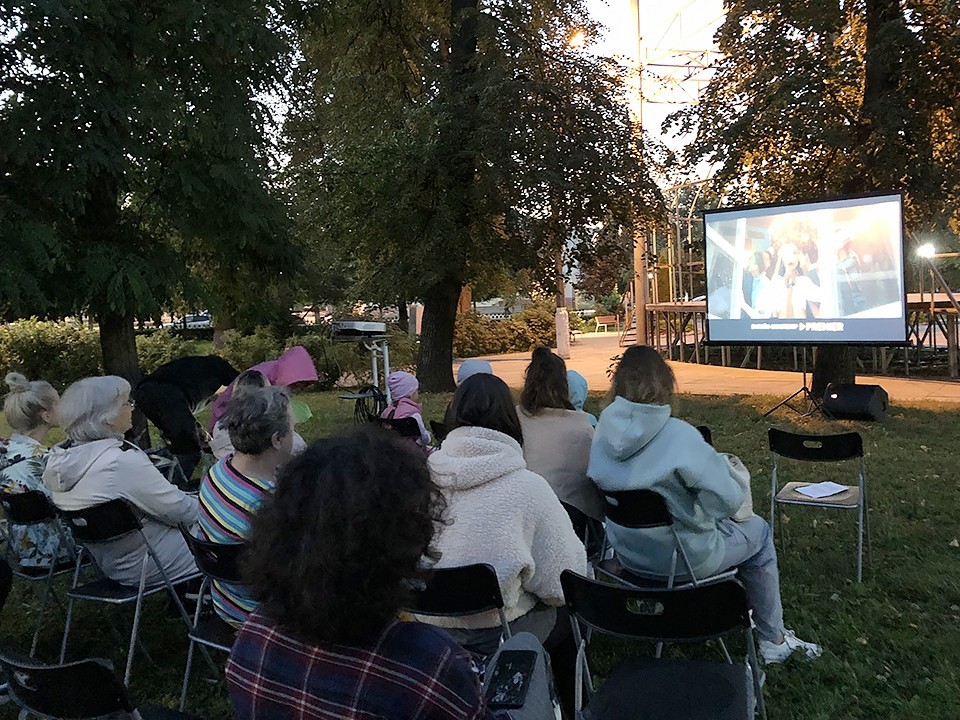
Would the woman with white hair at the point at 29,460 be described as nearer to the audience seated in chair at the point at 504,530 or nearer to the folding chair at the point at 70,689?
the folding chair at the point at 70,689

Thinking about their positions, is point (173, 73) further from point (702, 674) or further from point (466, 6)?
point (466, 6)

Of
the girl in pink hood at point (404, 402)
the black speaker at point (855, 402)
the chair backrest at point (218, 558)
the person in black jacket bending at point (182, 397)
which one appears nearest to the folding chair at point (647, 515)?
the chair backrest at point (218, 558)

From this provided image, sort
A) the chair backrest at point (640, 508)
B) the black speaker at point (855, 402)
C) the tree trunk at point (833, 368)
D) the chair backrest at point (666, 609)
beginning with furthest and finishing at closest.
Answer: the tree trunk at point (833, 368) < the black speaker at point (855, 402) < the chair backrest at point (640, 508) < the chair backrest at point (666, 609)

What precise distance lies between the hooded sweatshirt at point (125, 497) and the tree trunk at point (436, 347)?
915 centimetres

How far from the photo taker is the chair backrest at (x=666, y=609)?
80.0 inches

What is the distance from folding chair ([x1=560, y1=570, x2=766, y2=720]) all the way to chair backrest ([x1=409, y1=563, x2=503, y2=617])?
21cm

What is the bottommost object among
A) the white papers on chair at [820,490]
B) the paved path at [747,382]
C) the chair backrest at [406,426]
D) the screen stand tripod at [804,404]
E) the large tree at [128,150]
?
the paved path at [747,382]

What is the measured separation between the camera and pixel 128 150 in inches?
196

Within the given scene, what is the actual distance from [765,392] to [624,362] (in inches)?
337

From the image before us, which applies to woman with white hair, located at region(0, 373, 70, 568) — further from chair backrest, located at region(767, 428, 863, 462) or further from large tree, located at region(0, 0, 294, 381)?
chair backrest, located at region(767, 428, 863, 462)

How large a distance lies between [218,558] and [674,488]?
1.68 meters

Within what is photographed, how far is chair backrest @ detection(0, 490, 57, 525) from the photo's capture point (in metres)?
3.33

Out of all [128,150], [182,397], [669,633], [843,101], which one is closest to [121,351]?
[182,397]

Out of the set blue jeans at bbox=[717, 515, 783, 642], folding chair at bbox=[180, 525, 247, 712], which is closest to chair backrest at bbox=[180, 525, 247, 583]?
folding chair at bbox=[180, 525, 247, 712]
